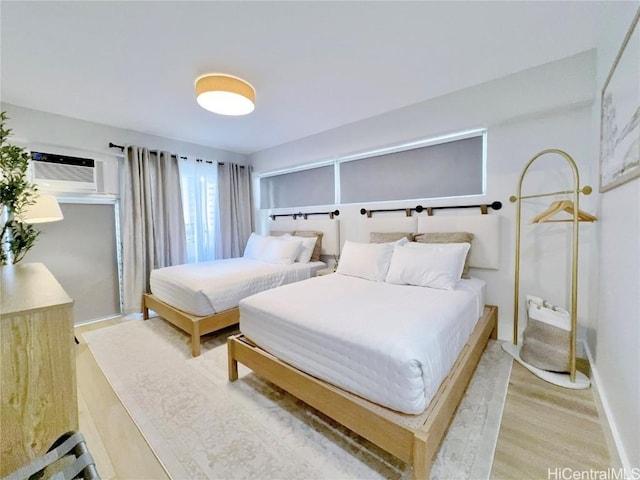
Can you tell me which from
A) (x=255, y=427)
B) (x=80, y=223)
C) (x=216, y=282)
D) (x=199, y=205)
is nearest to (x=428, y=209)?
(x=216, y=282)

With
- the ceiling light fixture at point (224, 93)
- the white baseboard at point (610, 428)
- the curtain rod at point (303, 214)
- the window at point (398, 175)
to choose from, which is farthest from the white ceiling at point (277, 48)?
the white baseboard at point (610, 428)

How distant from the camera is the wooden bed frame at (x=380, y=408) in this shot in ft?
3.53

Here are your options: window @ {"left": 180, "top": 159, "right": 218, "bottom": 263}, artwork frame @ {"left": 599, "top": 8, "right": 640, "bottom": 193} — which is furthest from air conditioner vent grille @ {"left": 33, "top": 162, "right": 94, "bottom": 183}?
artwork frame @ {"left": 599, "top": 8, "right": 640, "bottom": 193}

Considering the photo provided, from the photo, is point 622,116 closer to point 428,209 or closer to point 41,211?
point 428,209

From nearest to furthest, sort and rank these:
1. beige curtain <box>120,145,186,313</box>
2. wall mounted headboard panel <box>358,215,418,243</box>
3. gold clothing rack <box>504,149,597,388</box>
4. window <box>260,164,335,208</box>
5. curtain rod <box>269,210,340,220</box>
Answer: gold clothing rack <box>504,149,597,388</box> → wall mounted headboard panel <box>358,215,418,243</box> → beige curtain <box>120,145,186,313</box> → curtain rod <box>269,210,340,220</box> → window <box>260,164,335,208</box>

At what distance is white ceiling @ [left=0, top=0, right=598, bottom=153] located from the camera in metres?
1.54

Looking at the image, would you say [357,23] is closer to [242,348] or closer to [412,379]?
[412,379]

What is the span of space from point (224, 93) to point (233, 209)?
2.58 m

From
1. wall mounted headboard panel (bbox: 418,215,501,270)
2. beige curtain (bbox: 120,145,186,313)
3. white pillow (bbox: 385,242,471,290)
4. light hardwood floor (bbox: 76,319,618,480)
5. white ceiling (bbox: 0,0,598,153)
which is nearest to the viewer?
Result: light hardwood floor (bbox: 76,319,618,480)

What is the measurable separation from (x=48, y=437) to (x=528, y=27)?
10.5 feet

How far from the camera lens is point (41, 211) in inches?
89.1

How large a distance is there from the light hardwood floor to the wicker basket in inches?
6.3

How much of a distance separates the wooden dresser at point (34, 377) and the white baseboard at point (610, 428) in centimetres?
218

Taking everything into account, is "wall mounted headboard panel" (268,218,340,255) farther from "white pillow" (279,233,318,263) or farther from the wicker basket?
the wicker basket
